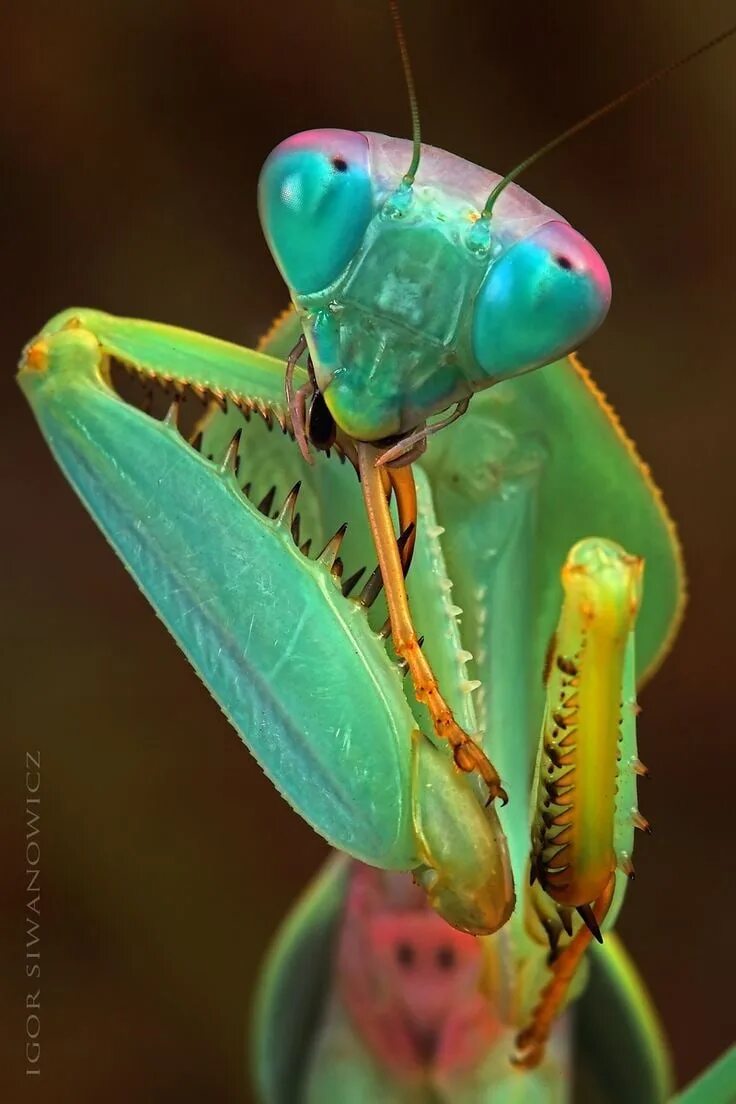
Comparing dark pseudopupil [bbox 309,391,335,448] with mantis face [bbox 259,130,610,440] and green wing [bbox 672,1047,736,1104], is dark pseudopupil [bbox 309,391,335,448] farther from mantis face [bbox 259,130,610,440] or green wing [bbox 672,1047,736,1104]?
green wing [bbox 672,1047,736,1104]

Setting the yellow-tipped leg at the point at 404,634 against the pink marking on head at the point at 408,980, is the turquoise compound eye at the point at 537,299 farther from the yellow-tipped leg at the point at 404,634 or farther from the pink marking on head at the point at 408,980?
the pink marking on head at the point at 408,980

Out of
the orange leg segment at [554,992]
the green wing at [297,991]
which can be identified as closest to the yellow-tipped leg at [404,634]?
the orange leg segment at [554,992]

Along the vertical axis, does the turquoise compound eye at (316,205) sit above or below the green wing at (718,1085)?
above

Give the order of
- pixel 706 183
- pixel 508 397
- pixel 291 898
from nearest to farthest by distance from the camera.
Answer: pixel 508 397 < pixel 706 183 < pixel 291 898

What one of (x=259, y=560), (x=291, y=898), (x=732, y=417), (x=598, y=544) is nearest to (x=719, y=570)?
(x=732, y=417)

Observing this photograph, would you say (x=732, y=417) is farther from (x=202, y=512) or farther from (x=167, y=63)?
(x=202, y=512)

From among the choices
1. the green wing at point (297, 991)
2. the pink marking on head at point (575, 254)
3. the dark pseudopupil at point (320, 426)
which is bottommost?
the green wing at point (297, 991)
